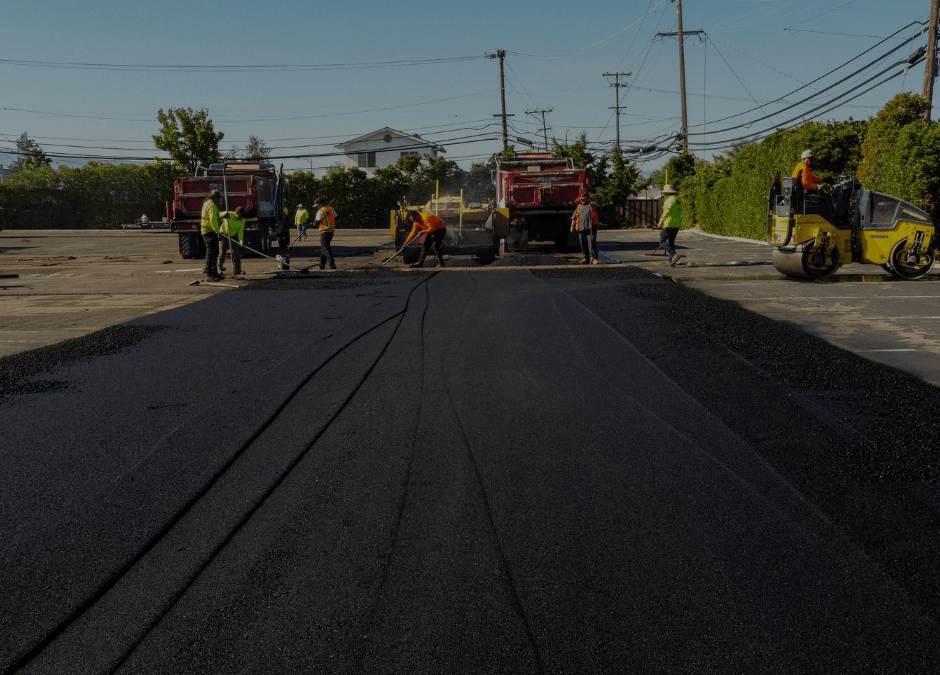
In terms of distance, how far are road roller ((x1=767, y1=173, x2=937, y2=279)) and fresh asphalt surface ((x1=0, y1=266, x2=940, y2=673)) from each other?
265 inches

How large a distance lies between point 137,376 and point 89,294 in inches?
305

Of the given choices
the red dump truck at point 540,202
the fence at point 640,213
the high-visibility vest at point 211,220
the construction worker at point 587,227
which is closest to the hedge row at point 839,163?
the construction worker at point 587,227

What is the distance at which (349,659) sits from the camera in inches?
114

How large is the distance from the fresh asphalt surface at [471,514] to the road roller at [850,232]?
22.1 ft

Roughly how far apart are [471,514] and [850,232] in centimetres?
1220

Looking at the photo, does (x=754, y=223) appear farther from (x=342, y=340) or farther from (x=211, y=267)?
(x=342, y=340)

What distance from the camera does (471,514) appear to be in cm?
415

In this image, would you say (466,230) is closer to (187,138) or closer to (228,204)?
(228,204)

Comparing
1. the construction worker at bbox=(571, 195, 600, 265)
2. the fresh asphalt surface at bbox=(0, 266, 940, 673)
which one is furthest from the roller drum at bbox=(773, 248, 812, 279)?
the fresh asphalt surface at bbox=(0, 266, 940, 673)

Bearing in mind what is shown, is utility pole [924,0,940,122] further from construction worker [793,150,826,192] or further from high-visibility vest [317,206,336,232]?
high-visibility vest [317,206,336,232]

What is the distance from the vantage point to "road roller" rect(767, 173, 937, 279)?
14.0 m

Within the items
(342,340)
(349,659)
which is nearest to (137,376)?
(342,340)

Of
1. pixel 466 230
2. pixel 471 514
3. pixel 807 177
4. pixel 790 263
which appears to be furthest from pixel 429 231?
pixel 471 514

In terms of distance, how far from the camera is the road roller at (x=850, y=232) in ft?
46.0
